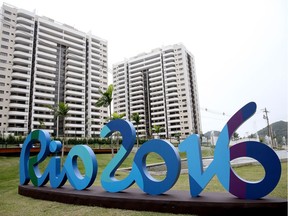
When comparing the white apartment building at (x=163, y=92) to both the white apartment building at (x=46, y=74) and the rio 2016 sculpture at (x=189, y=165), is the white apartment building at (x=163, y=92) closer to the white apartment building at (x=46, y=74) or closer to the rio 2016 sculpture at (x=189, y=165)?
the white apartment building at (x=46, y=74)

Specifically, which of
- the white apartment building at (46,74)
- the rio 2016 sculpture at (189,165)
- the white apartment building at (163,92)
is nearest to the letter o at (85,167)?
the rio 2016 sculpture at (189,165)

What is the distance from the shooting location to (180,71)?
312ft

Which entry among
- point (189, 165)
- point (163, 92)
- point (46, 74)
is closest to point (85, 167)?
point (189, 165)

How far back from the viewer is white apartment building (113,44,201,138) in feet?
298

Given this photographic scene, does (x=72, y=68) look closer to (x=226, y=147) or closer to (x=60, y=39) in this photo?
(x=60, y=39)

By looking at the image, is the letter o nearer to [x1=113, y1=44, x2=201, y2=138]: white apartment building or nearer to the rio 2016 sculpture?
the rio 2016 sculpture

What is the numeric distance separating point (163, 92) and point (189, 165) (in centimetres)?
9049

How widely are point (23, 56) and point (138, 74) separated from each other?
161ft

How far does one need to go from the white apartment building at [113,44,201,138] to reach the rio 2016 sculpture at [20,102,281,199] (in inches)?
3075

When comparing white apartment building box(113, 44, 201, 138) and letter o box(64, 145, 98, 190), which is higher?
white apartment building box(113, 44, 201, 138)

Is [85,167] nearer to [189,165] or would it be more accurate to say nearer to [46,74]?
[189,165]

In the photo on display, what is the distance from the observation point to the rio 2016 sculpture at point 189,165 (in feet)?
20.7

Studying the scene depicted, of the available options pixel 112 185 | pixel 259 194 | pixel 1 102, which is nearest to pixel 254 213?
pixel 259 194

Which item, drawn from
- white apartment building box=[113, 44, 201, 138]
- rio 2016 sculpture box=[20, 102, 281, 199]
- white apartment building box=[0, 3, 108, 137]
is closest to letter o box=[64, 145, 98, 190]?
→ rio 2016 sculpture box=[20, 102, 281, 199]
